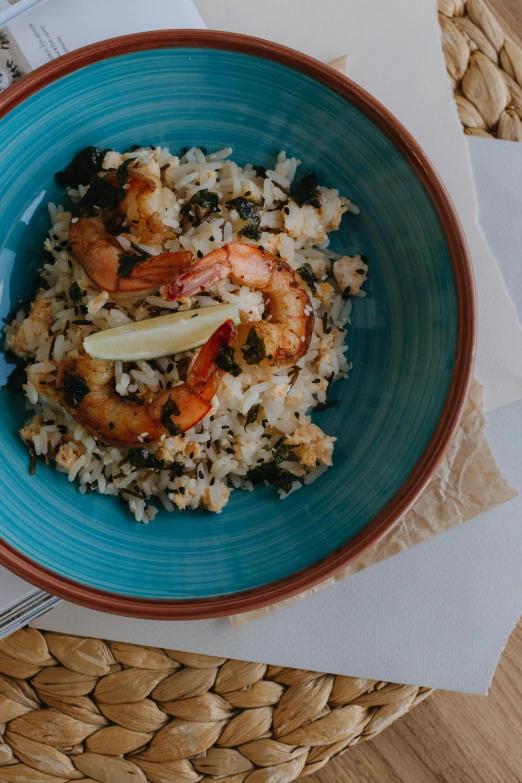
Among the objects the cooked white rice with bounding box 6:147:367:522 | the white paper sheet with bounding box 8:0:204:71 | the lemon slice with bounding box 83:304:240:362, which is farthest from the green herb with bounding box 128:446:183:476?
the white paper sheet with bounding box 8:0:204:71

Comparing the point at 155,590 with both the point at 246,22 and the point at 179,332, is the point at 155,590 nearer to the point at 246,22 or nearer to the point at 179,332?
the point at 179,332

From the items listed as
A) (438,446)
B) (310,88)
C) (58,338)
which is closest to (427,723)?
(438,446)

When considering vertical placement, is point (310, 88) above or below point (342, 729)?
above

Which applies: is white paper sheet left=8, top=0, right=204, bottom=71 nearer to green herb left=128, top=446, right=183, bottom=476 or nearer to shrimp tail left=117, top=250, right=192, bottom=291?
shrimp tail left=117, top=250, right=192, bottom=291

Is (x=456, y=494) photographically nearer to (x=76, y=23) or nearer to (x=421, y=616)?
(x=421, y=616)

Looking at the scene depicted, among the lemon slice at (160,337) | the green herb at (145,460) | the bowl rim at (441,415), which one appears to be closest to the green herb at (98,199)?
the bowl rim at (441,415)

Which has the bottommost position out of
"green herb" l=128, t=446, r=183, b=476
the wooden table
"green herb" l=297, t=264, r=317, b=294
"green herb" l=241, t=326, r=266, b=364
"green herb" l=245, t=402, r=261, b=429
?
the wooden table

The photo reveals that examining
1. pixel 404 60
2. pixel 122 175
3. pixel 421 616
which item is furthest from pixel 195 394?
pixel 404 60
